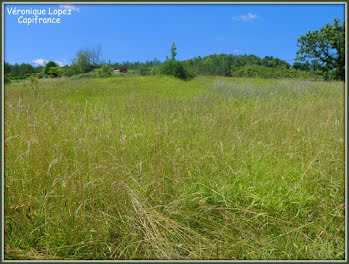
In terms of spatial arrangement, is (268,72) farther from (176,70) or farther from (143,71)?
(143,71)

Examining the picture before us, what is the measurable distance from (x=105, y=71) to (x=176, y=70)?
155 inches

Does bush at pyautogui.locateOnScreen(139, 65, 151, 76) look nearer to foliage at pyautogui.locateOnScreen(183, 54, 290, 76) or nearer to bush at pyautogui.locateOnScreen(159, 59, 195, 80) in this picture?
bush at pyautogui.locateOnScreen(159, 59, 195, 80)


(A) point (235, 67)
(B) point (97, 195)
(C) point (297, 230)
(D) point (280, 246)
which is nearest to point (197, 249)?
(D) point (280, 246)

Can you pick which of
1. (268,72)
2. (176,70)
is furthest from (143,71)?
(268,72)

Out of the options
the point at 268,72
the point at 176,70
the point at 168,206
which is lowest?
the point at 168,206

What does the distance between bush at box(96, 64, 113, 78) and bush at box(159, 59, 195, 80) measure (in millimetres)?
3314

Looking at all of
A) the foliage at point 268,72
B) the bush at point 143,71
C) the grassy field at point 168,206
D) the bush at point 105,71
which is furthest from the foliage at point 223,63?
the grassy field at point 168,206

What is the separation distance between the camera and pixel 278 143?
9.01 ft

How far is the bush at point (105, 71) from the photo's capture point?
9034mm

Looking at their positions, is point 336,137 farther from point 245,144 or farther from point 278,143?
point 245,144

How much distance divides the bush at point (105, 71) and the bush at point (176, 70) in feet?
10.9

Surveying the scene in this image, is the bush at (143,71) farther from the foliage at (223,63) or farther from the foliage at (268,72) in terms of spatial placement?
the foliage at (268,72)

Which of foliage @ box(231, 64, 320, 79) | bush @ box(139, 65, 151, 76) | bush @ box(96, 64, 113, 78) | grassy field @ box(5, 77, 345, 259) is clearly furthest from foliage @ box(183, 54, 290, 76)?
grassy field @ box(5, 77, 345, 259)

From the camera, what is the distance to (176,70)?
12039mm
